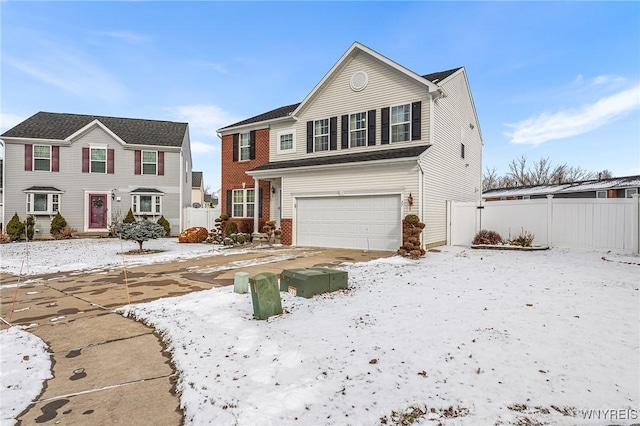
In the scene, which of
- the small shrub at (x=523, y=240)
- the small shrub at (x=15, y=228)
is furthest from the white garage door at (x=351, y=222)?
the small shrub at (x=15, y=228)

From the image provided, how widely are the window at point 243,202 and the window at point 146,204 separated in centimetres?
742

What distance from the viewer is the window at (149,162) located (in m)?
23.1

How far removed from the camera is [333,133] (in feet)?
51.8

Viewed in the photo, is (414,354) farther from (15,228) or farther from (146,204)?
(15,228)

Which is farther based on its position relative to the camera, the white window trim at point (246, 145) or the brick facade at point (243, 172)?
the white window trim at point (246, 145)

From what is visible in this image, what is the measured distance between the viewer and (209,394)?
10.1 ft

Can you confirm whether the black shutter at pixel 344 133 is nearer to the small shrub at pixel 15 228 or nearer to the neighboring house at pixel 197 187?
the small shrub at pixel 15 228

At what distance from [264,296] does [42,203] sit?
2336cm

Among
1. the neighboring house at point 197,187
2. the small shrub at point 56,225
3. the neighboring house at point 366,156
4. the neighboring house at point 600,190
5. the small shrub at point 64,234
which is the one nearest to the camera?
the neighboring house at point 366,156

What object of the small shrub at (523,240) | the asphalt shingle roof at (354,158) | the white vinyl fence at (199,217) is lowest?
the small shrub at (523,240)

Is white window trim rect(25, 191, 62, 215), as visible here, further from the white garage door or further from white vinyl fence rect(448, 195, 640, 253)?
white vinyl fence rect(448, 195, 640, 253)

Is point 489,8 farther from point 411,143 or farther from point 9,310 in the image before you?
point 9,310

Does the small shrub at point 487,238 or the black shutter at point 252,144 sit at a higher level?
the black shutter at point 252,144

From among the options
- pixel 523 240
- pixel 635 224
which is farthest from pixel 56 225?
pixel 635 224
